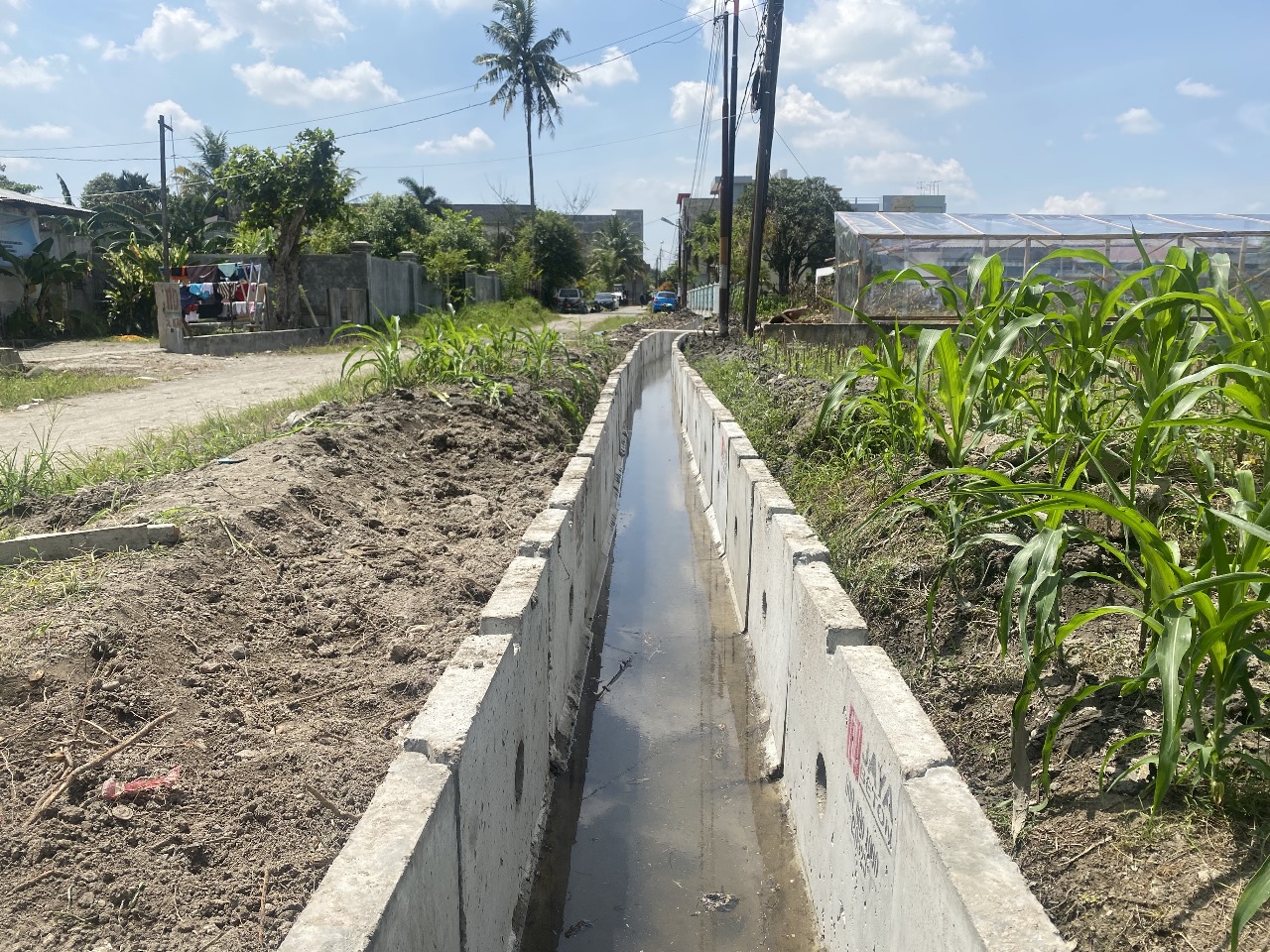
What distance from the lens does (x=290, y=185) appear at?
20.5 m

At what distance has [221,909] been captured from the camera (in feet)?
7.01

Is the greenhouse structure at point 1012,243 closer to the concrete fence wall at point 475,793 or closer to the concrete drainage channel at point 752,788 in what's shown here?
the concrete drainage channel at point 752,788

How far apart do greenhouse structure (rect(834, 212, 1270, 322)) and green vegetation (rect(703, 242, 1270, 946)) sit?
41.0 ft

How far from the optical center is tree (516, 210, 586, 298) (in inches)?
1978

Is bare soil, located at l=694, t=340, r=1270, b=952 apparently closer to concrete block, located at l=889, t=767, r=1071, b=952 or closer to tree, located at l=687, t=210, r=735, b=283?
concrete block, located at l=889, t=767, r=1071, b=952

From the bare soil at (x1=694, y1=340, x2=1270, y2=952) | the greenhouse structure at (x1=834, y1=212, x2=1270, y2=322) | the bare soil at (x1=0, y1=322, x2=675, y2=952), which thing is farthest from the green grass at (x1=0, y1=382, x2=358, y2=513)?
the greenhouse structure at (x1=834, y1=212, x2=1270, y2=322)

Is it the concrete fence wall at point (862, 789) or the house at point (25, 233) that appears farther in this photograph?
the house at point (25, 233)

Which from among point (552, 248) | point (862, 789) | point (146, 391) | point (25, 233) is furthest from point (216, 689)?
point (552, 248)

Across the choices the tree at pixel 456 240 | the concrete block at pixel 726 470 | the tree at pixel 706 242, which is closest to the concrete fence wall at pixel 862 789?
the concrete block at pixel 726 470

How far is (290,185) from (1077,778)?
69.3 feet

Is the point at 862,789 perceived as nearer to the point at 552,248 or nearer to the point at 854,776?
the point at 854,776

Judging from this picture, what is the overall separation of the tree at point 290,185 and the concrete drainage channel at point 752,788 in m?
17.8

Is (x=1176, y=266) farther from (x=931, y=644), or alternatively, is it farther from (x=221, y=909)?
(x=221, y=909)

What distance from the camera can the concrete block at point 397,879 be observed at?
166 centimetres
